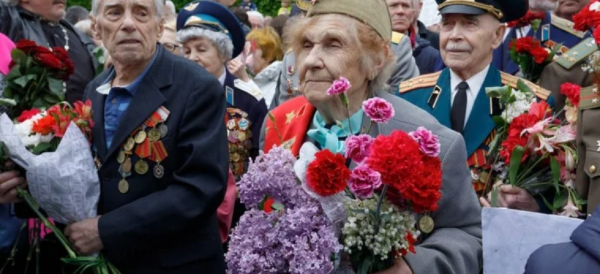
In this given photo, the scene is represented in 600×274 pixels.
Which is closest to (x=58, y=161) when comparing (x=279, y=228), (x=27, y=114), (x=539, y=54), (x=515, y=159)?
(x=27, y=114)

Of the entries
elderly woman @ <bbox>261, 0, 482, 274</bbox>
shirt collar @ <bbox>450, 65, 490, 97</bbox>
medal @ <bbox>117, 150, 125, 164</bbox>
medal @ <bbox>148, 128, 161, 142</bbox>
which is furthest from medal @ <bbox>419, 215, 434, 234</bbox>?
shirt collar @ <bbox>450, 65, 490, 97</bbox>

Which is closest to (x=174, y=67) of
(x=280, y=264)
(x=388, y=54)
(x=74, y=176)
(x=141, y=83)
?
(x=141, y=83)

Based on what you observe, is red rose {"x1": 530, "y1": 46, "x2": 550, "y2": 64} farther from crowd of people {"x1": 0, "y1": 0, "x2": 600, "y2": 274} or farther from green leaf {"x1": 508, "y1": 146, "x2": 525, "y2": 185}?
green leaf {"x1": 508, "y1": 146, "x2": 525, "y2": 185}

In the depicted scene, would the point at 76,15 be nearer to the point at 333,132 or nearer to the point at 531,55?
the point at 531,55

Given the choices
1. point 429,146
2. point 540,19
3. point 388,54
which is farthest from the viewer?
point 540,19

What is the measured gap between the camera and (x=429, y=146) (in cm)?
333

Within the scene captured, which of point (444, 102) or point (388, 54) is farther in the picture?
point (444, 102)

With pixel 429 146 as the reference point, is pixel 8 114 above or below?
below

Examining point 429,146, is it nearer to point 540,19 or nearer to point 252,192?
point 252,192

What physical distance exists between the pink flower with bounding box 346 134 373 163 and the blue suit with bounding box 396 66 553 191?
1.99 metres

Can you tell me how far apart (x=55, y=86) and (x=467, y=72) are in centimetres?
227

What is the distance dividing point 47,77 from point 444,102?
7.05 ft

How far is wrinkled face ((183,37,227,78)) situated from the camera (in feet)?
23.0

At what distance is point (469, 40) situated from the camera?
5621mm
